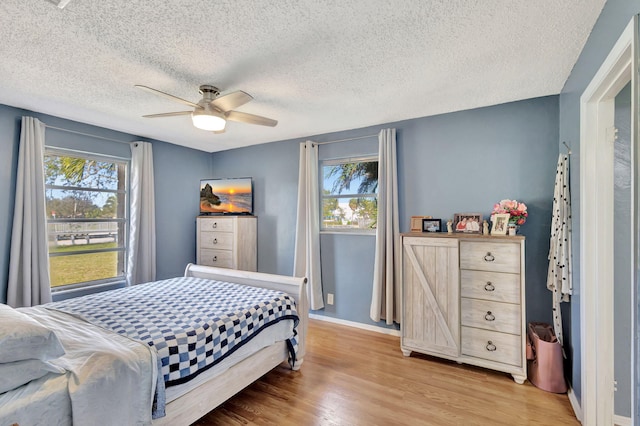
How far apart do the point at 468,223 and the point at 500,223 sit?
0.94 ft

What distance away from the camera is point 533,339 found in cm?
243

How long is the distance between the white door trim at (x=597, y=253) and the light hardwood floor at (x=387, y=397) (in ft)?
1.30

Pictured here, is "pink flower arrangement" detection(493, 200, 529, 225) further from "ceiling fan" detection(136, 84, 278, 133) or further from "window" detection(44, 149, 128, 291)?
"window" detection(44, 149, 128, 291)

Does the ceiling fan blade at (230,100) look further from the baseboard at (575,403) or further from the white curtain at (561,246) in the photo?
the baseboard at (575,403)

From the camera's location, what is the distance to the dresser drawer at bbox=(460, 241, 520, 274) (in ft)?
7.86

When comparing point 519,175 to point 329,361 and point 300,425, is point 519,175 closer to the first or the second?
point 329,361

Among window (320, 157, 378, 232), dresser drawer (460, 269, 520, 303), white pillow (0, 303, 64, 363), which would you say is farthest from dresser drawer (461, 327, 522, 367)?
white pillow (0, 303, 64, 363)

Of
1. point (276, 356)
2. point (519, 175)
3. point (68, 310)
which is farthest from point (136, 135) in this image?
point (519, 175)

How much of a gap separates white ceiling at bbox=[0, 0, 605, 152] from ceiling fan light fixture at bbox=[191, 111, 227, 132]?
0.30 m

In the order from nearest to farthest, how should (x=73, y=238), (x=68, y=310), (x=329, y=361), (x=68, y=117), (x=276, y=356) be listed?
(x=68, y=310) → (x=276, y=356) → (x=329, y=361) → (x=68, y=117) → (x=73, y=238)

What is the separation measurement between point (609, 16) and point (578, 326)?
1.86m

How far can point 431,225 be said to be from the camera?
9.89ft

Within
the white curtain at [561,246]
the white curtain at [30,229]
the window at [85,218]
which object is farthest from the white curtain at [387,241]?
the white curtain at [30,229]

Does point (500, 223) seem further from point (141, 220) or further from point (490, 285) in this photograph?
point (141, 220)
